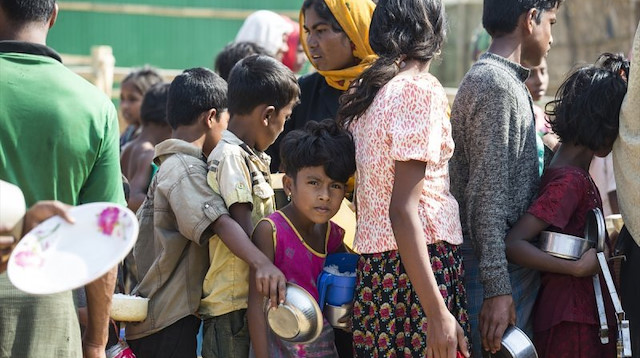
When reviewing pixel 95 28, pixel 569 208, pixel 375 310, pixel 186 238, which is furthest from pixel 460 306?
pixel 95 28

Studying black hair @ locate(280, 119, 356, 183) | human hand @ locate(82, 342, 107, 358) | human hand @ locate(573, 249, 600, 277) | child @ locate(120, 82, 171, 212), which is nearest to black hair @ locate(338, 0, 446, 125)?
black hair @ locate(280, 119, 356, 183)

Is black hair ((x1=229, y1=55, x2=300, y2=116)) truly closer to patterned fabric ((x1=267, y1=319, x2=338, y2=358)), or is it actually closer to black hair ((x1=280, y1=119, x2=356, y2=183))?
black hair ((x1=280, y1=119, x2=356, y2=183))

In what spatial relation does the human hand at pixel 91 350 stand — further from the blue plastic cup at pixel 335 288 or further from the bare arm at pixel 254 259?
the blue plastic cup at pixel 335 288

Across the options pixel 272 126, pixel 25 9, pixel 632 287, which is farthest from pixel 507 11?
pixel 25 9

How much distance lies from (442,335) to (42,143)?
1.42 meters

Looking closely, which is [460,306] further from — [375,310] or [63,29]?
[63,29]

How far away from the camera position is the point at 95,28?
575 inches

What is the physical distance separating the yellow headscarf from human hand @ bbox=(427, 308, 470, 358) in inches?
58.8

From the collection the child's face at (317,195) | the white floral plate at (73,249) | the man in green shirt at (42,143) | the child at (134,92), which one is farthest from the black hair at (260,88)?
the child at (134,92)

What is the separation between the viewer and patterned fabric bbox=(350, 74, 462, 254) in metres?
3.15

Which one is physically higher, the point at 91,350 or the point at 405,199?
the point at 405,199

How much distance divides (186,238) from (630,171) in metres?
1.72

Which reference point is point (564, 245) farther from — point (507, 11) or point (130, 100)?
point (130, 100)

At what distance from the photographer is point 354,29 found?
4.28 m
